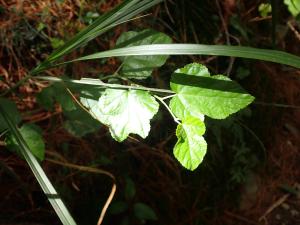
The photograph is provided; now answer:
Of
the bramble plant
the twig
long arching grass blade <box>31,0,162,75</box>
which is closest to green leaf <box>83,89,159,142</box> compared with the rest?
the bramble plant

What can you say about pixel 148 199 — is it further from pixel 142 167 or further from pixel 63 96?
pixel 63 96

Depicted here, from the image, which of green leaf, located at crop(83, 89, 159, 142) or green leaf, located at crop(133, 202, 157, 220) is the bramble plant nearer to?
green leaf, located at crop(83, 89, 159, 142)

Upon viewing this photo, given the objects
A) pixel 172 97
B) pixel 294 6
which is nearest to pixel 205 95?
Result: pixel 172 97

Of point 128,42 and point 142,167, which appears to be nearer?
point 128,42

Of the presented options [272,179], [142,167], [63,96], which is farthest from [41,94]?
[272,179]

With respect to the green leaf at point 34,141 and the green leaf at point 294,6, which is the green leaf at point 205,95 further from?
the green leaf at point 294,6
